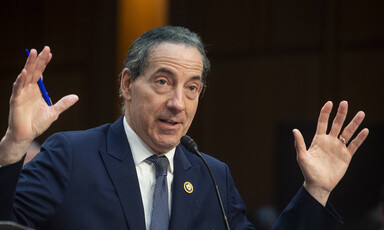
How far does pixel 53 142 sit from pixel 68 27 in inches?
250

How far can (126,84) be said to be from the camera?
2.31 metres

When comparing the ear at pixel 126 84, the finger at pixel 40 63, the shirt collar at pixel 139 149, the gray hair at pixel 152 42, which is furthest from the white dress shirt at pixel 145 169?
the finger at pixel 40 63

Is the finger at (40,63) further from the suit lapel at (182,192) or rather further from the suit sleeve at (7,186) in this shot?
the suit lapel at (182,192)

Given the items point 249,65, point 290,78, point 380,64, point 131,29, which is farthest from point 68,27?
point 380,64

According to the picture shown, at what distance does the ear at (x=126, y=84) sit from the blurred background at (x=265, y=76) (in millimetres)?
3033

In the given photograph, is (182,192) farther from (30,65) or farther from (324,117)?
(30,65)

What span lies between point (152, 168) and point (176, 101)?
0.27 metres

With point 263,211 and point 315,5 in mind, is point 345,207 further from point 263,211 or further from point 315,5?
point 315,5

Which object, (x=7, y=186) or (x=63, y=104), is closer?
(x=7, y=186)

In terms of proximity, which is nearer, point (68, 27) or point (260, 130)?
point (260, 130)

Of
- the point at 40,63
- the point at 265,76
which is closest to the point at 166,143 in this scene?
the point at 40,63

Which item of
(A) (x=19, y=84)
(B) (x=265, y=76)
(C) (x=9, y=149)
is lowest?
(B) (x=265, y=76)

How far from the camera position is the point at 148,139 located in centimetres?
218

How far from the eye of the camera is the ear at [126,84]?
2289 millimetres
